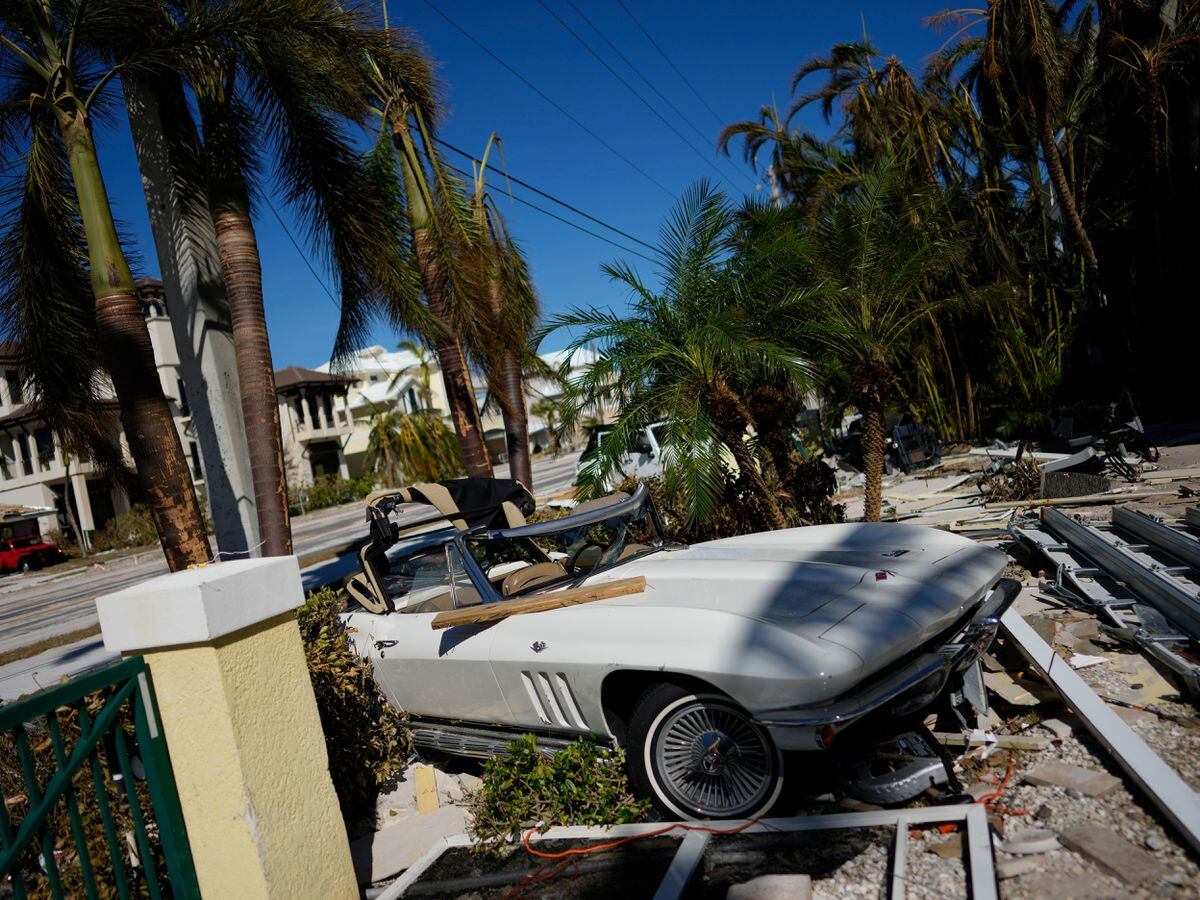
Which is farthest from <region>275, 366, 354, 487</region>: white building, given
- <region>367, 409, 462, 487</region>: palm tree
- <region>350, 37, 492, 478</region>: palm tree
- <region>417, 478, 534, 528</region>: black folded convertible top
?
<region>417, 478, 534, 528</region>: black folded convertible top

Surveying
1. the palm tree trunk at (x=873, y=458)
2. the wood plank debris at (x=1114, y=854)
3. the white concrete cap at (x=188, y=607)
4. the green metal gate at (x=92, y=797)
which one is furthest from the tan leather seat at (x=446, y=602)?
the palm tree trunk at (x=873, y=458)

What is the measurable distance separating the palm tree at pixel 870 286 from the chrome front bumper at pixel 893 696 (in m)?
4.33

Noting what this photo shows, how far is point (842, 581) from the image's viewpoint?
12.2 feet

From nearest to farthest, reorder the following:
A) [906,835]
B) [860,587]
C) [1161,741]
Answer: [906,835] → [1161,741] → [860,587]

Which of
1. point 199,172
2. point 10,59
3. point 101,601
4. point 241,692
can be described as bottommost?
point 241,692

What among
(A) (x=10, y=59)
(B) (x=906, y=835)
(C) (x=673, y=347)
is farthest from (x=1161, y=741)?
(A) (x=10, y=59)

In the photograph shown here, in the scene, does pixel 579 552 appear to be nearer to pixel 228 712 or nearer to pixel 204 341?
pixel 228 712

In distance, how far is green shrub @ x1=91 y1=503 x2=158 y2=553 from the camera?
3191cm

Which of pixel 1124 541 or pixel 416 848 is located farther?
pixel 1124 541

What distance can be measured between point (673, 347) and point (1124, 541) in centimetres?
390

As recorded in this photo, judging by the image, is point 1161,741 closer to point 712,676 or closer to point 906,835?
point 906,835

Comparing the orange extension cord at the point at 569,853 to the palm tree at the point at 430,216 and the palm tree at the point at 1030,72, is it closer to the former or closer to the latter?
the palm tree at the point at 430,216

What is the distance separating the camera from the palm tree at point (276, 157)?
6680mm

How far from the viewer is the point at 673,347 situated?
718cm
